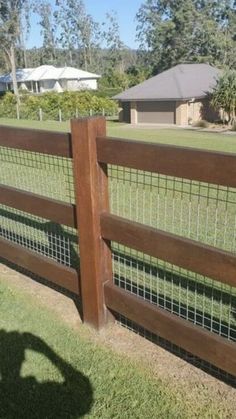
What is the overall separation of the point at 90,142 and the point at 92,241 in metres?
0.67

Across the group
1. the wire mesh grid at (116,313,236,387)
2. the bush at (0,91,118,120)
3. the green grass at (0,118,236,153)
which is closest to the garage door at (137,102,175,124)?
the bush at (0,91,118,120)

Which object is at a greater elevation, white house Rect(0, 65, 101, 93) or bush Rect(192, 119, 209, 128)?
white house Rect(0, 65, 101, 93)

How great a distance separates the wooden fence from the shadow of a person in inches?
21.0

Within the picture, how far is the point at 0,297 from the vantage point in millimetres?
4188

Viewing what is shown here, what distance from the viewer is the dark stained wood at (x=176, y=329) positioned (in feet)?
9.20

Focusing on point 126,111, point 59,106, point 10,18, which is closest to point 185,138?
point 59,106

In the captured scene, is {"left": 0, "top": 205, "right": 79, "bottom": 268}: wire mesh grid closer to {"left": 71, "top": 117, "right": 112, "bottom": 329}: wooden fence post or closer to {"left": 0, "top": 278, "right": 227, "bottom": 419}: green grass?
{"left": 71, "top": 117, "right": 112, "bottom": 329}: wooden fence post

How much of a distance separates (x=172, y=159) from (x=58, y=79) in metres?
67.0

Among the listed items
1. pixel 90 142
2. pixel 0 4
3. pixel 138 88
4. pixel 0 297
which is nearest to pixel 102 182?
pixel 90 142

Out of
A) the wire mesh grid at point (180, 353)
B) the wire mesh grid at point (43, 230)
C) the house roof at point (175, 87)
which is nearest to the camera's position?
the wire mesh grid at point (180, 353)

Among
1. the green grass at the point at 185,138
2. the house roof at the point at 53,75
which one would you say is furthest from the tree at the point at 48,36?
the green grass at the point at 185,138

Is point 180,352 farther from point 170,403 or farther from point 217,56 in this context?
point 217,56

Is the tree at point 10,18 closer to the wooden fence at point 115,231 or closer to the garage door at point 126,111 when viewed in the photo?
the garage door at point 126,111

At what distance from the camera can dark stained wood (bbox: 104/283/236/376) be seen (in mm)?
2804
